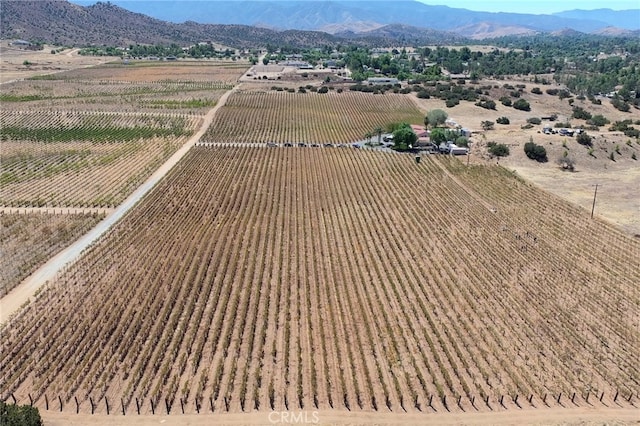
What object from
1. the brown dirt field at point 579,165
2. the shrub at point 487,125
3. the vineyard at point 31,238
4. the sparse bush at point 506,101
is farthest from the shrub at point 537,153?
the vineyard at point 31,238

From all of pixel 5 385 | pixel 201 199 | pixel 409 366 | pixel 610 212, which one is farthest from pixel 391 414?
pixel 610 212

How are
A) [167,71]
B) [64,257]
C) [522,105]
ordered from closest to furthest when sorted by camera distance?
[64,257], [522,105], [167,71]

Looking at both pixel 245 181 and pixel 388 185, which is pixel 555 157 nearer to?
pixel 388 185

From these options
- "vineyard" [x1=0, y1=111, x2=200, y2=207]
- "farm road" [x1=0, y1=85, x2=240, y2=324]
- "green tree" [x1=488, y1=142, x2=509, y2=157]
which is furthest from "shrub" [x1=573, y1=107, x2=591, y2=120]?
"farm road" [x1=0, y1=85, x2=240, y2=324]

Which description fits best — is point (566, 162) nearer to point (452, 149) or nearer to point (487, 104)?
→ point (452, 149)

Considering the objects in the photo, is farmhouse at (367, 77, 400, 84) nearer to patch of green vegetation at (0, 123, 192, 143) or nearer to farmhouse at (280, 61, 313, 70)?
farmhouse at (280, 61, 313, 70)

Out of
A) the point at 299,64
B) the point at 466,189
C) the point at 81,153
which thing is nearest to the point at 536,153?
the point at 466,189

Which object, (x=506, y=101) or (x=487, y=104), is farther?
(x=506, y=101)
